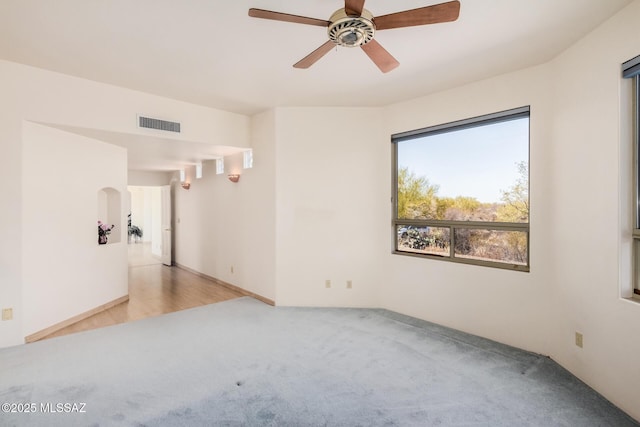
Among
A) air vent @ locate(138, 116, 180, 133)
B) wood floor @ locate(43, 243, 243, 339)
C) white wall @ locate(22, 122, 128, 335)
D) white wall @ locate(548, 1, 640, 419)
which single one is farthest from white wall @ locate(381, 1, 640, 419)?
white wall @ locate(22, 122, 128, 335)

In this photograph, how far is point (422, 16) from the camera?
1.86 metres

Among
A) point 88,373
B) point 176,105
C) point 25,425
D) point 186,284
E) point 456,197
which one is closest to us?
point 25,425

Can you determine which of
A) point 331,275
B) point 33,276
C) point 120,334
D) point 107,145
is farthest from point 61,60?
point 331,275

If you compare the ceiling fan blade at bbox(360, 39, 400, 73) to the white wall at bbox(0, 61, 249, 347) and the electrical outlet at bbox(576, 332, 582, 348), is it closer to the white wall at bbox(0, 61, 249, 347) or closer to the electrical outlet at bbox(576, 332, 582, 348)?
the electrical outlet at bbox(576, 332, 582, 348)

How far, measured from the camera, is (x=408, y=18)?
189 centimetres

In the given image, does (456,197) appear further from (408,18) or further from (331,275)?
(408,18)

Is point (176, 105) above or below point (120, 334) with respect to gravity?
above

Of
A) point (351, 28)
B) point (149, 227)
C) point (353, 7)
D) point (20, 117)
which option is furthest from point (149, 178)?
point (353, 7)

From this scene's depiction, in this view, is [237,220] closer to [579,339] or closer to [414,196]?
[414,196]

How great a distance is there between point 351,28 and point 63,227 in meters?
3.97

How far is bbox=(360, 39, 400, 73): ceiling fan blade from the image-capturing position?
7.21ft

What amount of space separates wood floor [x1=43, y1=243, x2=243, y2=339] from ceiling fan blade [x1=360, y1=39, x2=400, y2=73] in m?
4.04

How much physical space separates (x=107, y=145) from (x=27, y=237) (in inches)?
64.8

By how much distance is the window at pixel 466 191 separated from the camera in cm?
327
